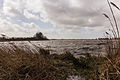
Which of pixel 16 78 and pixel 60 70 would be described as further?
pixel 60 70

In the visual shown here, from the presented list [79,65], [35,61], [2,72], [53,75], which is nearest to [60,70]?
[53,75]

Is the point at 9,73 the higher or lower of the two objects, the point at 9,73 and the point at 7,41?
the lower

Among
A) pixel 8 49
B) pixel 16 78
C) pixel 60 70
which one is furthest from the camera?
pixel 8 49

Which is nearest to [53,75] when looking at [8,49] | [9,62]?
[9,62]

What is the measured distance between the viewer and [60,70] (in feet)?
14.7

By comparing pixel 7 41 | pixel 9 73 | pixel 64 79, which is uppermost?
pixel 7 41

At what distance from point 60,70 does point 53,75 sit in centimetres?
58

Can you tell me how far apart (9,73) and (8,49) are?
2.04 m

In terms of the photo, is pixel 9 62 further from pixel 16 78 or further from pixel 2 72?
pixel 16 78

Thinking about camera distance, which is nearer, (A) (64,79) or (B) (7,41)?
(A) (64,79)

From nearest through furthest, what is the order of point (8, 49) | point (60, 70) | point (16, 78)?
point (16, 78)
point (60, 70)
point (8, 49)

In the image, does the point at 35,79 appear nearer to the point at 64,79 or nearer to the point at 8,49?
the point at 64,79

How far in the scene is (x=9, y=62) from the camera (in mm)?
4094

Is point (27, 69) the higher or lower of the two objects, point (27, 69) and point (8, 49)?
the lower
